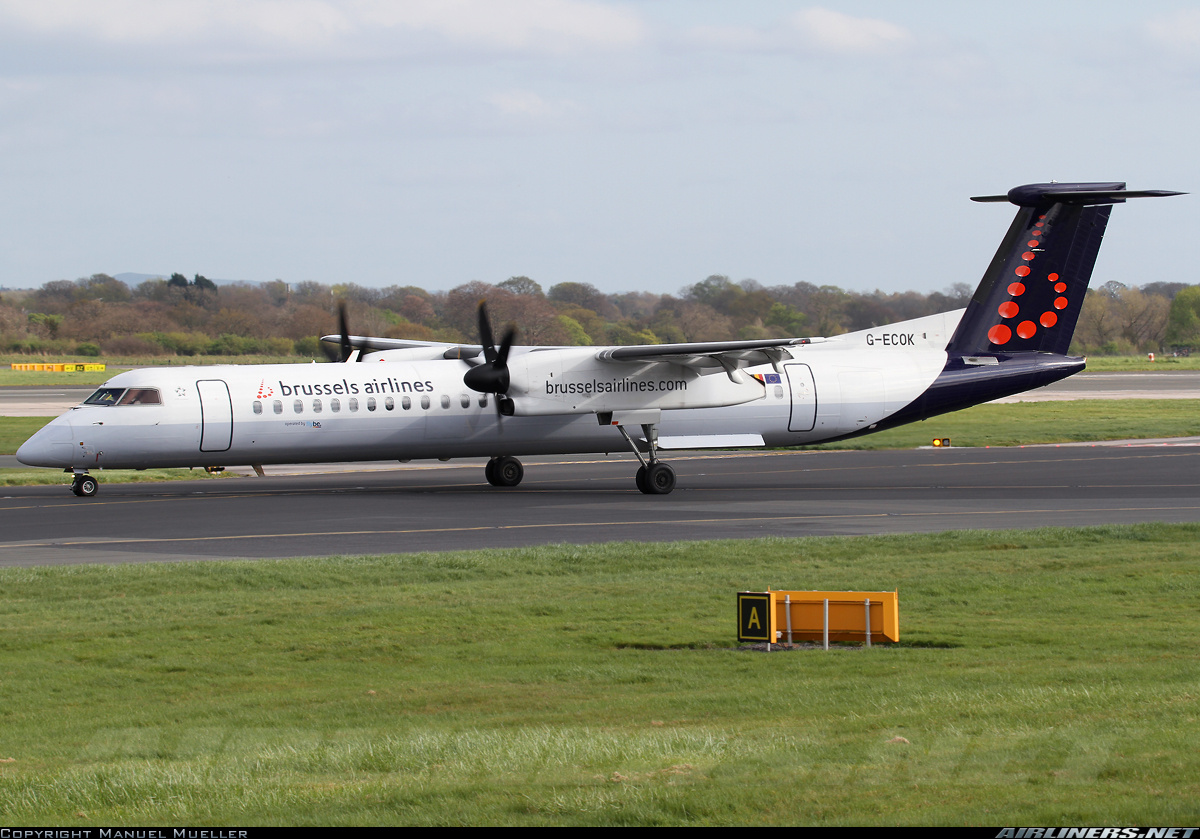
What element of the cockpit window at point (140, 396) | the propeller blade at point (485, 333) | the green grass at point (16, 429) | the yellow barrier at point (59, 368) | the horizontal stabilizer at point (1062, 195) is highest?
the horizontal stabilizer at point (1062, 195)

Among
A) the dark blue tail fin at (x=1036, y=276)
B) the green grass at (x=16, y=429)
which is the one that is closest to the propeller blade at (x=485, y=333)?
the dark blue tail fin at (x=1036, y=276)

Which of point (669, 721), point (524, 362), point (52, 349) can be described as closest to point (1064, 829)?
point (669, 721)

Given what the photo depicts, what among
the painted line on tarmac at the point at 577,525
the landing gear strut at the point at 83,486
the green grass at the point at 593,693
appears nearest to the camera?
the green grass at the point at 593,693

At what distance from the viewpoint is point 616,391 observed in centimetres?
2875

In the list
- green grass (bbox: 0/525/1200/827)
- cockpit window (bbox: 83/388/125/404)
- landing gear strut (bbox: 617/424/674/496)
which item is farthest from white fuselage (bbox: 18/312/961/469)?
green grass (bbox: 0/525/1200/827)

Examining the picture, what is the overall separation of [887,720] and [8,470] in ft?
107

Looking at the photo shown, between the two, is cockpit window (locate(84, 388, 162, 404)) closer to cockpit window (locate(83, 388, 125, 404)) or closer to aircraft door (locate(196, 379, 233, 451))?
cockpit window (locate(83, 388, 125, 404))

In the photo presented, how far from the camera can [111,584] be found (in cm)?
1645

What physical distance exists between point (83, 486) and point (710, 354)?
47.1ft

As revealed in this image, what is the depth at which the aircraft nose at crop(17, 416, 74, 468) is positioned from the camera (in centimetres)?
2591

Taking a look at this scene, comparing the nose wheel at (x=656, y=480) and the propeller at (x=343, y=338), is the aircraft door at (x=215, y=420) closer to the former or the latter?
the propeller at (x=343, y=338)

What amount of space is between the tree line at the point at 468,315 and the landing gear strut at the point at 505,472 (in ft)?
15.5

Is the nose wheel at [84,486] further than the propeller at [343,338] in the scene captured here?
No

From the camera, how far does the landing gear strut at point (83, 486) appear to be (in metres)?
27.4
